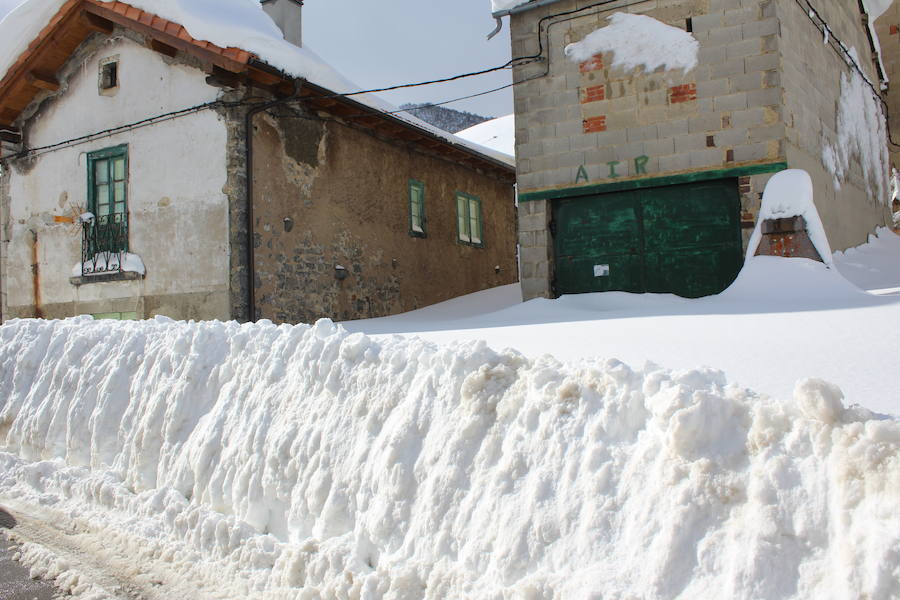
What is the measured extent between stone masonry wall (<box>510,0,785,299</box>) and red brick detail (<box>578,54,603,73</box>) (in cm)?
1

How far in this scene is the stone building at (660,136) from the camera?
30.0 ft

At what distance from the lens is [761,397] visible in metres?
2.90

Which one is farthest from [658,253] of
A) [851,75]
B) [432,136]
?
[851,75]

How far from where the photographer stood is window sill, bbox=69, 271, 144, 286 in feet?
37.1

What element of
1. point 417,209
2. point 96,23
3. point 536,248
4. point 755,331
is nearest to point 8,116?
point 96,23

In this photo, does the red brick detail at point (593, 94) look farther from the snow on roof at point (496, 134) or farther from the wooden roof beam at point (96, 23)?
the snow on roof at point (496, 134)

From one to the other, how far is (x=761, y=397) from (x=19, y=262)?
13515 millimetres

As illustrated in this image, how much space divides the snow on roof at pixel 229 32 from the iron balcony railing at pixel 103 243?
3240 millimetres

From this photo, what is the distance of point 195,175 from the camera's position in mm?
10766

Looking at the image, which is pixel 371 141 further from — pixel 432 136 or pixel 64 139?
pixel 64 139

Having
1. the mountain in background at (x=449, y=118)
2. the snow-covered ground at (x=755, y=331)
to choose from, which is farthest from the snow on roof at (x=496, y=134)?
the snow-covered ground at (x=755, y=331)

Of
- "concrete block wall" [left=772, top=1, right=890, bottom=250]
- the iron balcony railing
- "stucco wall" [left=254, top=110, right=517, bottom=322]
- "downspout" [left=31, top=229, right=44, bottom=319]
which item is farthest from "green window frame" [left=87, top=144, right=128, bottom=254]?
"concrete block wall" [left=772, top=1, right=890, bottom=250]

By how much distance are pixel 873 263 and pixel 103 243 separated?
41.4 feet

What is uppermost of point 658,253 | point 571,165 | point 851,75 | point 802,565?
point 851,75
